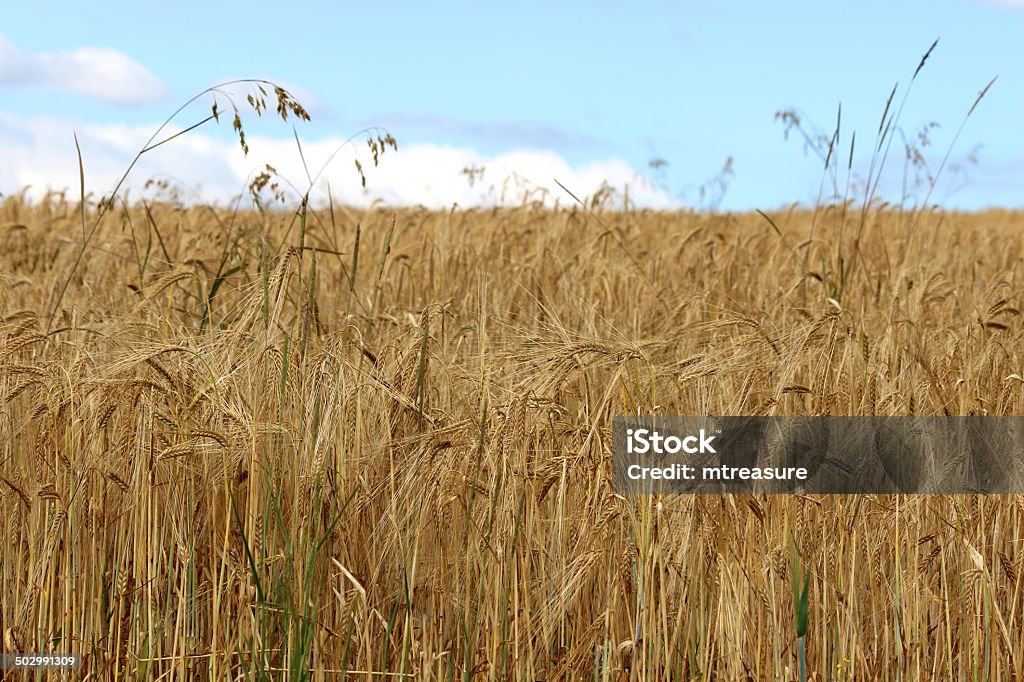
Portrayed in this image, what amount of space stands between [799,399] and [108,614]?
1.61 metres

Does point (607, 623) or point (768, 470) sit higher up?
point (768, 470)

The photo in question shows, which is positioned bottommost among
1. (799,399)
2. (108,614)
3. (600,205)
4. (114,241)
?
(108,614)

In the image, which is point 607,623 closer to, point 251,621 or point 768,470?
point 768,470

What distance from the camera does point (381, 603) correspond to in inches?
74.5

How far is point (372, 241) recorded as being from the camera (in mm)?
5867

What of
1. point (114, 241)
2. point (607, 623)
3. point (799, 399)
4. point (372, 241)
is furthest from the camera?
point (372, 241)

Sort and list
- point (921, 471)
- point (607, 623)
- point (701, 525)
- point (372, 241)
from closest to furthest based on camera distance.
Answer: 1. point (607, 623)
2. point (701, 525)
3. point (921, 471)
4. point (372, 241)

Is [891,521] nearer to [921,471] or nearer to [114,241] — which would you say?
[921,471]

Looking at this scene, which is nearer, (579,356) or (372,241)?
(579,356)

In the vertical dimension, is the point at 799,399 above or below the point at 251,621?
above

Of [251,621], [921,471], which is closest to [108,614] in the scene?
[251,621]

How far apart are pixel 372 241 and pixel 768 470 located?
4211 millimetres

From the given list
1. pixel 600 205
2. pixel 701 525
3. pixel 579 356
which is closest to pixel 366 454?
pixel 579 356

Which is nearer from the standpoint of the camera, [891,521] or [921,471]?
[891,521]
